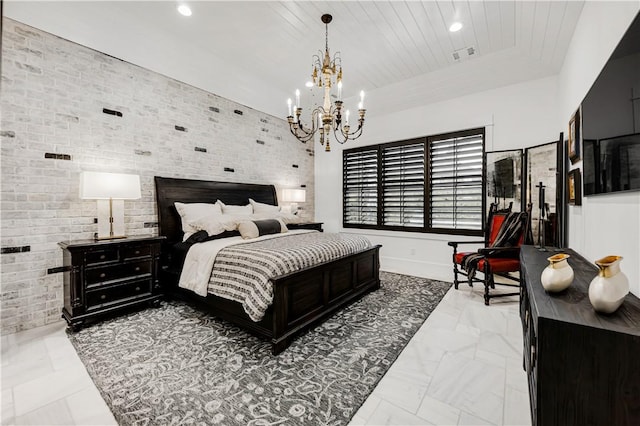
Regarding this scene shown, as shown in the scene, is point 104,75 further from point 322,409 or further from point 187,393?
point 322,409

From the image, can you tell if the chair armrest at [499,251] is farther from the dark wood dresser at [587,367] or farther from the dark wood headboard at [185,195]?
the dark wood headboard at [185,195]

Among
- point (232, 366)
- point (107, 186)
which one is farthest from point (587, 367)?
point (107, 186)

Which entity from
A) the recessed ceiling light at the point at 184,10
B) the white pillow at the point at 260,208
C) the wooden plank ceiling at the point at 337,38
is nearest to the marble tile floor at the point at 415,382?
the white pillow at the point at 260,208

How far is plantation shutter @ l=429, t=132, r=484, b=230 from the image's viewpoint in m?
4.47

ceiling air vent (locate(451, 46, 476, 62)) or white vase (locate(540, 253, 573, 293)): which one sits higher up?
ceiling air vent (locate(451, 46, 476, 62))

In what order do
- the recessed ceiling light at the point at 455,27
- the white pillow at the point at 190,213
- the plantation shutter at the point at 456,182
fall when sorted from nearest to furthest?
the recessed ceiling light at the point at 455,27 → the white pillow at the point at 190,213 → the plantation shutter at the point at 456,182

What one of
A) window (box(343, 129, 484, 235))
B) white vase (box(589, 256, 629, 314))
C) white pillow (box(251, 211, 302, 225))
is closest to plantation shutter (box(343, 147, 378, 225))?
window (box(343, 129, 484, 235))

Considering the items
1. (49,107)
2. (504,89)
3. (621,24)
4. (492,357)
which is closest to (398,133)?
(504,89)

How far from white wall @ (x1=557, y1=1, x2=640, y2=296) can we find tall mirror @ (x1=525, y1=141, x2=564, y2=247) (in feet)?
1.40

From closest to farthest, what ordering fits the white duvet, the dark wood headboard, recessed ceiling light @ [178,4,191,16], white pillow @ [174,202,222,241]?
the white duvet, recessed ceiling light @ [178,4,191,16], white pillow @ [174,202,222,241], the dark wood headboard

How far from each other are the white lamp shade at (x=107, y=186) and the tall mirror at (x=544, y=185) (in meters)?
4.71

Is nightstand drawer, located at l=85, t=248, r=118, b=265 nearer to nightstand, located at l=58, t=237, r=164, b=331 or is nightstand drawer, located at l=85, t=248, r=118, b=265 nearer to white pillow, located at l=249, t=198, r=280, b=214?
nightstand, located at l=58, t=237, r=164, b=331

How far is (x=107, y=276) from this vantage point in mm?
2846

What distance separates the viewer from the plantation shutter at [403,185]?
16.7 feet
